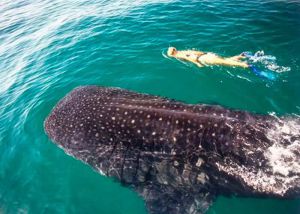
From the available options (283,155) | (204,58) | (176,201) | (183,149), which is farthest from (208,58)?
(176,201)

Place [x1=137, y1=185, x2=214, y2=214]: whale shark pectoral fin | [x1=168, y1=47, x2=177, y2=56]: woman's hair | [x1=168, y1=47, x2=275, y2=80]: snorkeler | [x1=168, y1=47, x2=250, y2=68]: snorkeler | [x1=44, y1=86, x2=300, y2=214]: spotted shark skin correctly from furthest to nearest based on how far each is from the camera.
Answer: [x1=168, y1=47, x2=177, y2=56]: woman's hair
[x1=168, y1=47, x2=250, y2=68]: snorkeler
[x1=168, y1=47, x2=275, y2=80]: snorkeler
[x1=137, y1=185, x2=214, y2=214]: whale shark pectoral fin
[x1=44, y1=86, x2=300, y2=214]: spotted shark skin

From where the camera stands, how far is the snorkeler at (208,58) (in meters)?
14.2

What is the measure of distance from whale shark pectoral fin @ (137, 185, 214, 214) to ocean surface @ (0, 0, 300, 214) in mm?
727

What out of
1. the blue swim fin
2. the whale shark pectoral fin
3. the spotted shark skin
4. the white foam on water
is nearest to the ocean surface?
the white foam on water

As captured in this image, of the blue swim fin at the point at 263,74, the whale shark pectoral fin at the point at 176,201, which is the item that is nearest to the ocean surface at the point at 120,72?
the blue swim fin at the point at 263,74

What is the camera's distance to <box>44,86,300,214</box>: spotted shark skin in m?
8.43

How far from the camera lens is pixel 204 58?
48.7 feet

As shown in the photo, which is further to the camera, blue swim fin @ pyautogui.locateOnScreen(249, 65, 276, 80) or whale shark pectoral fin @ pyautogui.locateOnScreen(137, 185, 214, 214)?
blue swim fin @ pyautogui.locateOnScreen(249, 65, 276, 80)

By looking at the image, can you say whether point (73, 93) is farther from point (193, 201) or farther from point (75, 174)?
point (193, 201)

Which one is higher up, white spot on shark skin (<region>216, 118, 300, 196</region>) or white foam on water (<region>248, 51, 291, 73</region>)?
white spot on shark skin (<region>216, 118, 300, 196</region>)

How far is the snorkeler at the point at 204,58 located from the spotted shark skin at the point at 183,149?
17.5 ft

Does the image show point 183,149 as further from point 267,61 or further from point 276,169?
point 267,61

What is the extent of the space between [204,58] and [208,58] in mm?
179

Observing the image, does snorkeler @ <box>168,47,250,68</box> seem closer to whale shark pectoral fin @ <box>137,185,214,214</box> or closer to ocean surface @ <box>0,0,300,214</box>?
ocean surface @ <box>0,0,300,214</box>
